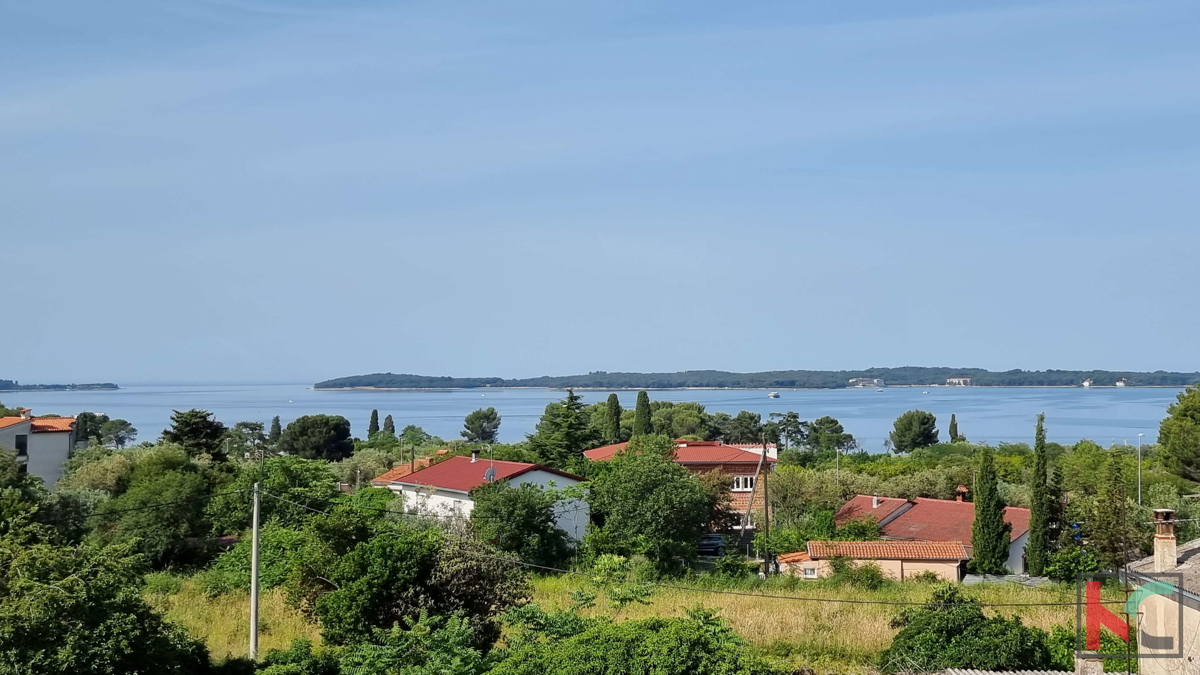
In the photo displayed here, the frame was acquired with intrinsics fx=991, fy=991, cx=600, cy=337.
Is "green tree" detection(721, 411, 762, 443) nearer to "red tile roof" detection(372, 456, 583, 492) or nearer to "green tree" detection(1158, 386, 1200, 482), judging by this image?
"green tree" detection(1158, 386, 1200, 482)

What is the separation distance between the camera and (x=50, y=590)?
1206 cm

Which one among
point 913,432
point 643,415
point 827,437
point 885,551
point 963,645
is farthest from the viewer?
point 913,432

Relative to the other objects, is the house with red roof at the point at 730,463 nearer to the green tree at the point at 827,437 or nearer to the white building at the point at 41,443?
the white building at the point at 41,443

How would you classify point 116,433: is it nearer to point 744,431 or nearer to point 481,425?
point 481,425

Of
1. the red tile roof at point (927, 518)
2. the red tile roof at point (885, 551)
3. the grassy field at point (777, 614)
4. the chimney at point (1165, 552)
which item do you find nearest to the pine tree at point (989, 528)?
the red tile roof at point (885, 551)

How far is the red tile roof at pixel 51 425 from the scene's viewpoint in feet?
135

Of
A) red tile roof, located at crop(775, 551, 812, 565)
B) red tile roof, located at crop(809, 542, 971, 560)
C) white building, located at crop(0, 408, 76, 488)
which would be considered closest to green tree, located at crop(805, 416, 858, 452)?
red tile roof, located at crop(809, 542, 971, 560)

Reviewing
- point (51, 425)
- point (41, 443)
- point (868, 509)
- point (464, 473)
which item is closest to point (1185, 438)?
point (868, 509)

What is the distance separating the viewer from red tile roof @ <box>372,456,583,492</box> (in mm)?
30766

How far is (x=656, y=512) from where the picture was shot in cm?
2697

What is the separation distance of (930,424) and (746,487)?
165ft

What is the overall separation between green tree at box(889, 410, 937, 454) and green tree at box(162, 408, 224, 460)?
63230mm

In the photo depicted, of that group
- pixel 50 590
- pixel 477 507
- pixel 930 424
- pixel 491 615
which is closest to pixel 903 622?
pixel 491 615

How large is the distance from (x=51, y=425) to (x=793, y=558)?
105ft
